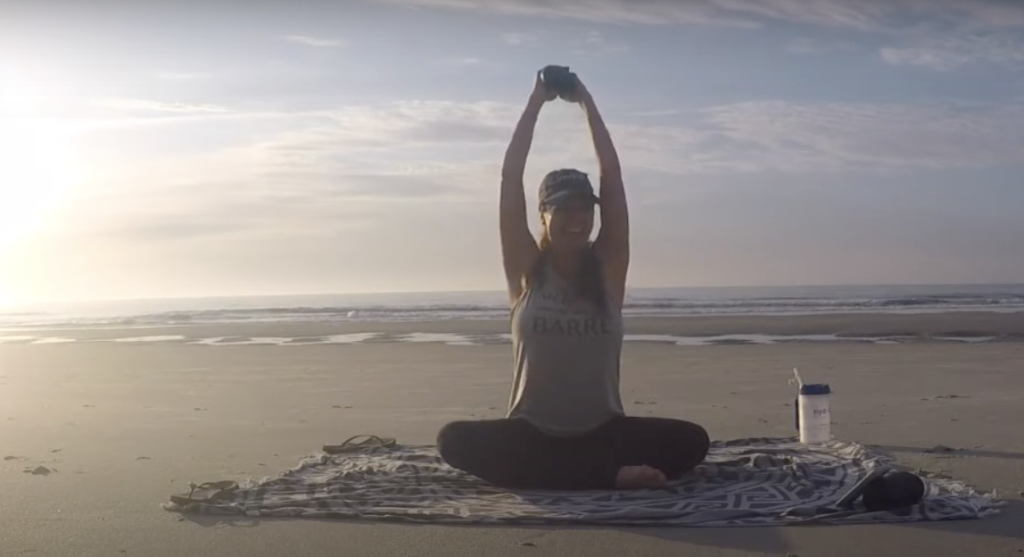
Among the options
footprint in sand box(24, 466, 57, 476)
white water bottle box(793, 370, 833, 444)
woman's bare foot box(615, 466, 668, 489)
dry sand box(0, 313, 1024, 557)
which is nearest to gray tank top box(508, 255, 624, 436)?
woman's bare foot box(615, 466, 668, 489)

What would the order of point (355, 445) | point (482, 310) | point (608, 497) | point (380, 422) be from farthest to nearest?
1. point (482, 310)
2. point (380, 422)
3. point (355, 445)
4. point (608, 497)

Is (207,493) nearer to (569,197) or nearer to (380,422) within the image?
(569,197)

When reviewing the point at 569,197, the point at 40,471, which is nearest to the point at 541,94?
the point at 569,197

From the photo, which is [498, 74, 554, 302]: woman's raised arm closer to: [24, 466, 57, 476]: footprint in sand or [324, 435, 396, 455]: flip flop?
[324, 435, 396, 455]: flip flop

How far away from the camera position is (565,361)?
4.74 m

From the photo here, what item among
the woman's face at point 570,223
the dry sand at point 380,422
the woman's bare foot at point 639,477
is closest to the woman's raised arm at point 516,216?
the woman's face at point 570,223

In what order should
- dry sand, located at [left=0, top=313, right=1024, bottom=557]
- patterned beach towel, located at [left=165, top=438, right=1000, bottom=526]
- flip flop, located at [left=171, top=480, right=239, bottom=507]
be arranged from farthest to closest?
flip flop, located at [left=171, top=480, right=239, bottom=507] < patterned beach towel, located at [left=165, top=438, right=1000, bottom=526] < dry sand, located at [left=0, top=313, right=1024, bottom=557]

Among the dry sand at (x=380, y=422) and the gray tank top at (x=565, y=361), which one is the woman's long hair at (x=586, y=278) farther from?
the dry sand at (x=380, y=422)

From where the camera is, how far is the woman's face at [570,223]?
15.4 ft

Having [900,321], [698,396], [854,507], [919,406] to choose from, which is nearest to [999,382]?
[919,406]

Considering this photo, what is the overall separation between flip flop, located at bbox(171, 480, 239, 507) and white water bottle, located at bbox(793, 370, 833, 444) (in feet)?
10.4

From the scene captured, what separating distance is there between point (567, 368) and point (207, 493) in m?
1.67

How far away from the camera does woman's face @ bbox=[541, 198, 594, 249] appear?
15.4 feet

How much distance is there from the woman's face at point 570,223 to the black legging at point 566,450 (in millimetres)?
814
